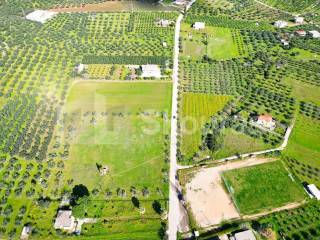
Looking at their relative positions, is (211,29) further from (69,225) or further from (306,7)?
(69,225)

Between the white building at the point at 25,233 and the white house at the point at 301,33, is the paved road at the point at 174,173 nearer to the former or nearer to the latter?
the white building at the point at 25,233

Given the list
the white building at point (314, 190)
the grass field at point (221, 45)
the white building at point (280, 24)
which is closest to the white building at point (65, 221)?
the white building at point (314, 190)

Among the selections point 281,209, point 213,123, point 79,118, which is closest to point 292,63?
point 213,123

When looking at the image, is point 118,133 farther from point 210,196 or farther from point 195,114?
point 210,196

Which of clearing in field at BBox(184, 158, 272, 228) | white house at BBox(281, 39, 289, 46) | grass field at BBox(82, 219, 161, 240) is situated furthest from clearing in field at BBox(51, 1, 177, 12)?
grass field at BBox(82, 219, 161, 240)

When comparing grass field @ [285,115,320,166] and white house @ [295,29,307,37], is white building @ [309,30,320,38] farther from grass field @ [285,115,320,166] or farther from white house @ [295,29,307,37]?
grass field @ [285,115,320,166]

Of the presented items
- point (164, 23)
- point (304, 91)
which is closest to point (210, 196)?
point (304, 91)

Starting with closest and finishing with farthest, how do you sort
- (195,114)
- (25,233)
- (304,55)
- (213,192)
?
1. (25,233)
2. (213,192)
3. (195,114)
4. (304,55)
